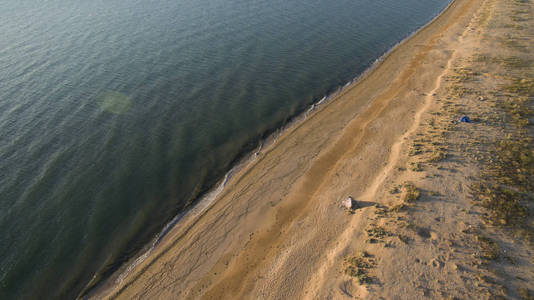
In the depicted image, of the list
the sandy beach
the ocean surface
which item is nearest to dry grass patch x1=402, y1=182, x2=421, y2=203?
the sandy beach

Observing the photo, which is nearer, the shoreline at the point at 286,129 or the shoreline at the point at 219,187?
the shoreline at the point at 219,187

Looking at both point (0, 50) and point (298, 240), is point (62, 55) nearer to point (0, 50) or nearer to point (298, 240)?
point (0, 50)

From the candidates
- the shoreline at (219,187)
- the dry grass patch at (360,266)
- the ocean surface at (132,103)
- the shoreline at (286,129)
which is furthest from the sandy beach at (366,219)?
the ocean surface at (132,103)

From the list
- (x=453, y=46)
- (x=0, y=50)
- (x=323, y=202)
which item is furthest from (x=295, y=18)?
(x=0, y=50)

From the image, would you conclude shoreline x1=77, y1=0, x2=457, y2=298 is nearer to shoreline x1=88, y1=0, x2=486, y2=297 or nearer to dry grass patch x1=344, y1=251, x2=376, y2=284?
shoreline x1=88, y1=0, x2=486, y2=297

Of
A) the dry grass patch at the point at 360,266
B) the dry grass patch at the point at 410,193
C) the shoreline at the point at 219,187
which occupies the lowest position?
the shoreline at the point at 219,187

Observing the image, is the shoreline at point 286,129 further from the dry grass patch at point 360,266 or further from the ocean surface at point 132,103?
the dry grass patch at point 360,266

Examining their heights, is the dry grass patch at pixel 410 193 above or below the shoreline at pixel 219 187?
above

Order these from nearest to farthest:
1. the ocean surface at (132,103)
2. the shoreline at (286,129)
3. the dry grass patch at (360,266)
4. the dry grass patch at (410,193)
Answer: the dry grass patch at (360,266), the dry grass patch at (410,193), the ocean surface at (132,103), the shoreline at (286,129)
